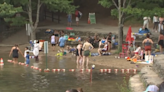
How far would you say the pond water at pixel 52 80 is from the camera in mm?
16828

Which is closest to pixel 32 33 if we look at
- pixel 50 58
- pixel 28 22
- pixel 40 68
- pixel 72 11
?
pixel 28 22

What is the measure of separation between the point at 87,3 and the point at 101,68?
30484mm

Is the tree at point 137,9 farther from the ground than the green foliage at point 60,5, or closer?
closer

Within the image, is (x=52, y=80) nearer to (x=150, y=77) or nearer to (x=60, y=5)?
(x=150, y=77)

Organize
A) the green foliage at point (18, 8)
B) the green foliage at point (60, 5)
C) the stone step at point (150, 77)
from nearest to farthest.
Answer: the stone step at point (150, 77)
the green foliage at point (18, 8)
the green foliage at point (60, 5)

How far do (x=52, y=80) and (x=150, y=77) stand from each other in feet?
18.4

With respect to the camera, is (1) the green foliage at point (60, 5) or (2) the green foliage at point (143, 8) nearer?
(2) the green foliage at point (143, 8)

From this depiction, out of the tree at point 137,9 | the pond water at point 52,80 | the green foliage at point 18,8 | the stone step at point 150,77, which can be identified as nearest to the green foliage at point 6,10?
the green foliage at point 18,8

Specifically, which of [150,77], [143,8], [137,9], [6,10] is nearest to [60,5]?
[6,10]

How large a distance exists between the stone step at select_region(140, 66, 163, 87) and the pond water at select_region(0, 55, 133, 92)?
147cm

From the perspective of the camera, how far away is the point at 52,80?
61.7 ft

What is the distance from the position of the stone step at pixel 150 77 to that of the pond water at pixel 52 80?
57.9 inches

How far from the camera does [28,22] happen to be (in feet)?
112

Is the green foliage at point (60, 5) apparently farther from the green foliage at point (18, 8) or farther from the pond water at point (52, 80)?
the pond water at point (52, 80)
